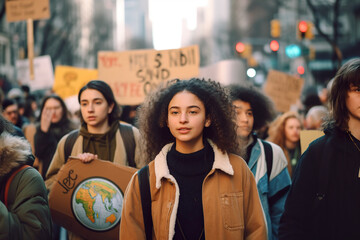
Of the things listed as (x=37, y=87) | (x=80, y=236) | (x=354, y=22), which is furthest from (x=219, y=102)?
(x=354, y=22)

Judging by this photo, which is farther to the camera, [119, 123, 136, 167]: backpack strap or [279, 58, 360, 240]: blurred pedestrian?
[119, 123, 136, 167]: backpack strap

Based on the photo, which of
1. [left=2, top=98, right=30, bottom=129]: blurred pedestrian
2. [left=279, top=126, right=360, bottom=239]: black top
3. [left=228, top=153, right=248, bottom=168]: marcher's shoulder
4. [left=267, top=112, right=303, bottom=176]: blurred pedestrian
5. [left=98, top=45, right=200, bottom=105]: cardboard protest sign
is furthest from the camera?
[left=98, top=45, right=200, bottom=105]: cardboard protest sign

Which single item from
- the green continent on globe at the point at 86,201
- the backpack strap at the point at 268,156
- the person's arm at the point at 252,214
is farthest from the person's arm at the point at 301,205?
the green continent on globe at the point at 86,201

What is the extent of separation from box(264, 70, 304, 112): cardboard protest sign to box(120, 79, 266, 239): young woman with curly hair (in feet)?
22.7

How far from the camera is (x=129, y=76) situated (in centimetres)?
872

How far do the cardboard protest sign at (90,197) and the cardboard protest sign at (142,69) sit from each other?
389 centimetres

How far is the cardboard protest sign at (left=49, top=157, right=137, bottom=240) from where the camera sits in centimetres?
427

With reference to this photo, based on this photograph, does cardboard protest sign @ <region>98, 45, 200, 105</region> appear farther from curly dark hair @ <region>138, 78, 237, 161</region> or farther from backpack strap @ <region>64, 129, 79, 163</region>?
curly dark hair @ <region>138, 78, 237, 161</region>

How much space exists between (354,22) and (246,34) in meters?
30.2

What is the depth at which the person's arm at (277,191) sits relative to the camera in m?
4.38

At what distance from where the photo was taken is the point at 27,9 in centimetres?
970

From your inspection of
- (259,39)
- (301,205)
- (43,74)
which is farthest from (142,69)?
(259,39)

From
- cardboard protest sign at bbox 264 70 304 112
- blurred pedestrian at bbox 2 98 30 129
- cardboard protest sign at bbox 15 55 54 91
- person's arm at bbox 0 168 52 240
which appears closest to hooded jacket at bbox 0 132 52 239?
person's arm at bbox 0 168 52 240

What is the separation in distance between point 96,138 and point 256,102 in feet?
5.20
